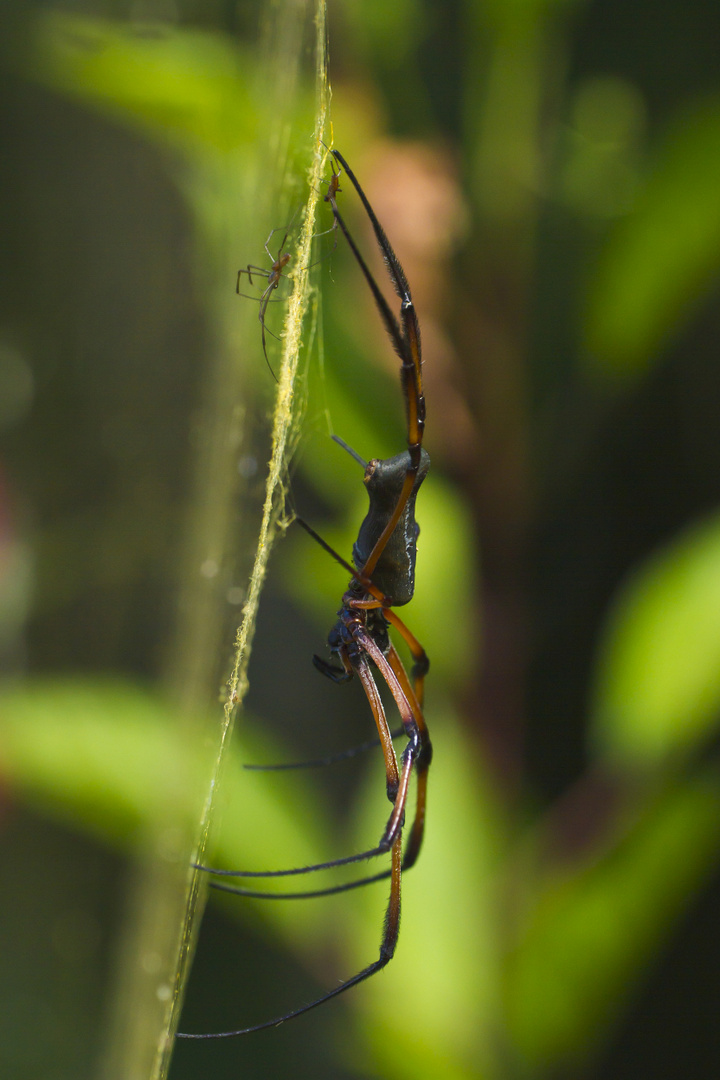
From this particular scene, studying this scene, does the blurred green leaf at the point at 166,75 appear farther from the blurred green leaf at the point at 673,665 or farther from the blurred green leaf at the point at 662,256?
the blurred green leaf at the point at 673,665

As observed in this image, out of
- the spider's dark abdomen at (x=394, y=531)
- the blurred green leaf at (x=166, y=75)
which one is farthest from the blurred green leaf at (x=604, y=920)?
the blurred green leaf at (x=166, y=75)

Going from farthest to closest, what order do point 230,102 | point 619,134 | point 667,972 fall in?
point 667,972, point 619,134, point 230,102

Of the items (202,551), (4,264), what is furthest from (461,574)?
(4,264)

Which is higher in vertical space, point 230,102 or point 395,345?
point 230,102

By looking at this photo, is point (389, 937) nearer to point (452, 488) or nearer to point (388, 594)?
point (388, 594)

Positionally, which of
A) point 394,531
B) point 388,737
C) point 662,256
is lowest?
point 388,737

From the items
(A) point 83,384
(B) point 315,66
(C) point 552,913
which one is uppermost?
(B) point 315,66

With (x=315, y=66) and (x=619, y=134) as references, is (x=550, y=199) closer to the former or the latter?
(x=619, y=134)

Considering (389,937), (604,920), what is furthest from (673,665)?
(389,937)
